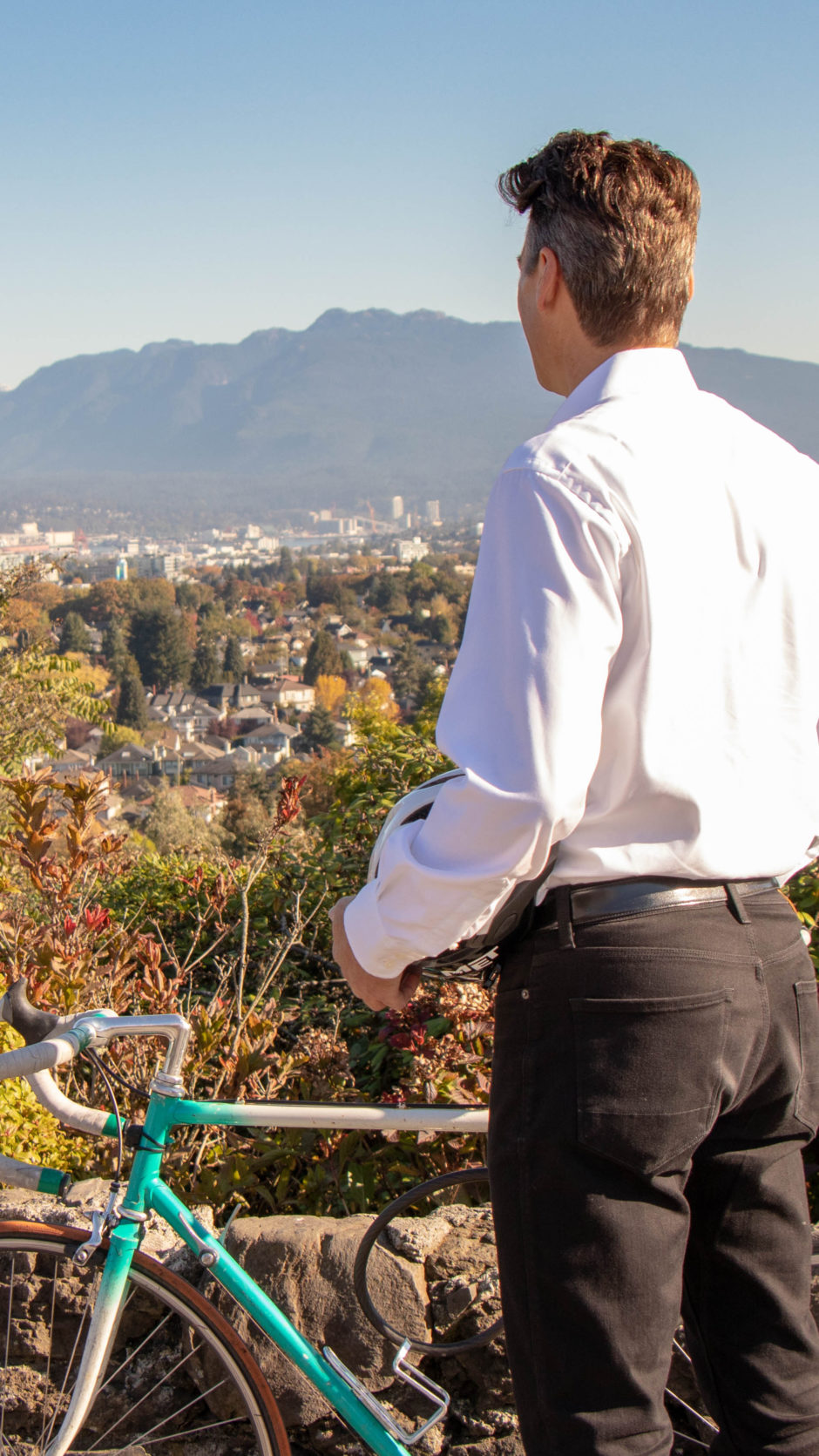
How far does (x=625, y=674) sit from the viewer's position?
1.07 meters

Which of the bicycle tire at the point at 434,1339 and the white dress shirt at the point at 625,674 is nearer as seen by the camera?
the white dress shirt at the point at 625,674

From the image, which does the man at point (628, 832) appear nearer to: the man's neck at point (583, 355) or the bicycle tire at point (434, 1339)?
the man's neck at point (583, 355)

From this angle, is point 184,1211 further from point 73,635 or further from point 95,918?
point 73,635

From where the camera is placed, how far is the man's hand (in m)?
1.23

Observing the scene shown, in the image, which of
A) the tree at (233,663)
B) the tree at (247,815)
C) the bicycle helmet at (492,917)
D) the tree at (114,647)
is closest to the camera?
the bicycle helmet at (492,917)

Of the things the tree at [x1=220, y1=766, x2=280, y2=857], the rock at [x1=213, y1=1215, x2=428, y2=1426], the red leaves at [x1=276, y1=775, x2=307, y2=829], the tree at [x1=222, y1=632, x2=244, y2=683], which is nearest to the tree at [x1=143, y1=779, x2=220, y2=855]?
the tree at [x1=220, y1=766, x2=280, y2=857]

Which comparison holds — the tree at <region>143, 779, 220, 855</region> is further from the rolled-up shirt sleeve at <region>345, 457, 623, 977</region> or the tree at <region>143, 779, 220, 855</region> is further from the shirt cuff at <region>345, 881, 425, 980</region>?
the rolled-up shirt sleeve at <region>345, 457, 623, 977</region>

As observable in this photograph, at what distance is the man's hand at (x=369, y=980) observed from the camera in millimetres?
1226

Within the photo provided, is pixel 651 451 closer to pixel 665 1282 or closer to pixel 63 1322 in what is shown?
pixel 665 1282

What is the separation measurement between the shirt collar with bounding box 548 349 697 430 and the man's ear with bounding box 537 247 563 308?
95 mm

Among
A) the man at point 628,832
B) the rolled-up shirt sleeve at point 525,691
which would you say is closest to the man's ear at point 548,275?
the man at point 628,832

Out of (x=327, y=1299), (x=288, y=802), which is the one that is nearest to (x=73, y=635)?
(x=288, y=802)

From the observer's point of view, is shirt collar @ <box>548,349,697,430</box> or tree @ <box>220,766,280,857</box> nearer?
shirt collar @ <box>548,349,697,430</box>

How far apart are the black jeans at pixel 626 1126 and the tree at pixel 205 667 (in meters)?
87.4
